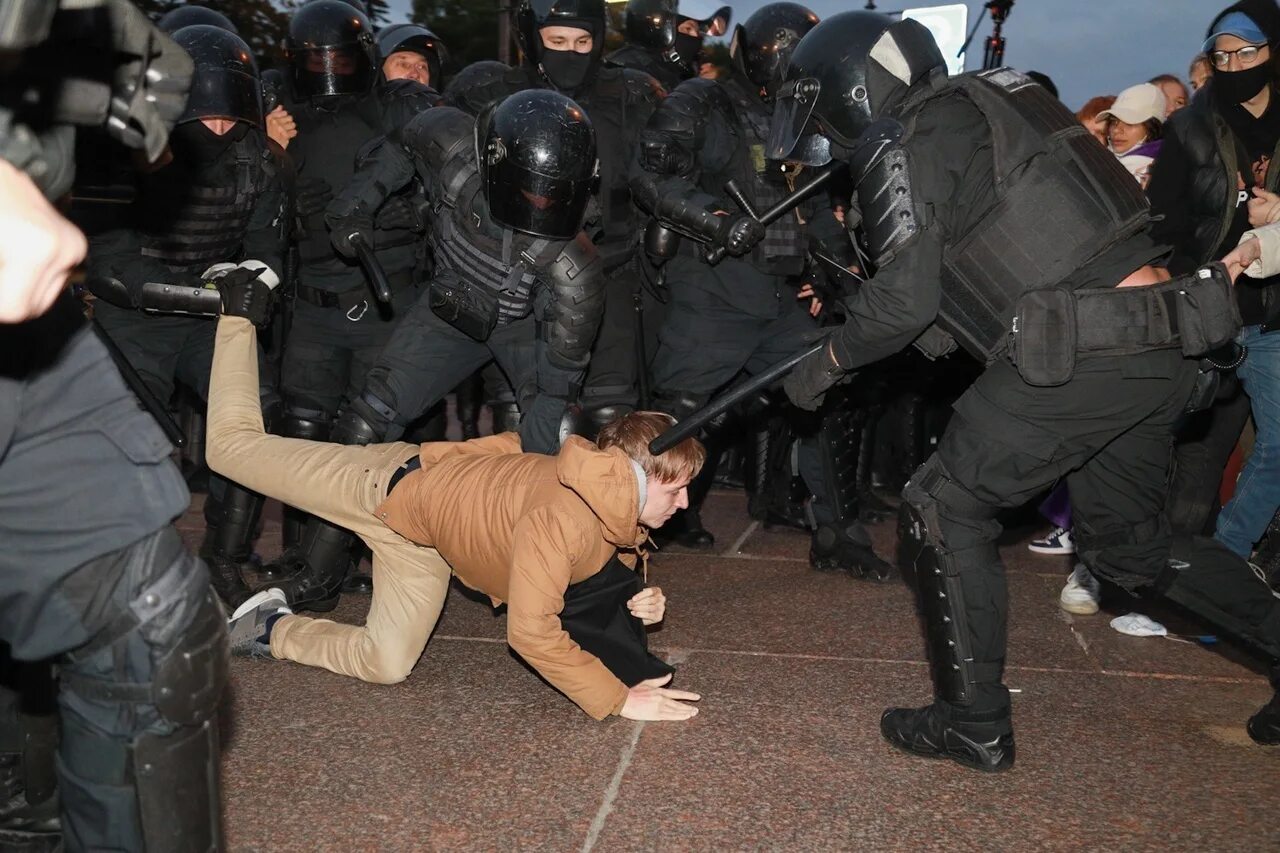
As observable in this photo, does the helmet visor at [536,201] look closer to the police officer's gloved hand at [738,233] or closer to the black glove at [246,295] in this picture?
the police officer's gloved hand at [738,233]

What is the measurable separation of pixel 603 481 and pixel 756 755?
0.83 metres

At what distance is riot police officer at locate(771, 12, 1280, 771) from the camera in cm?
295

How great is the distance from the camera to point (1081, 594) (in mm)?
4586

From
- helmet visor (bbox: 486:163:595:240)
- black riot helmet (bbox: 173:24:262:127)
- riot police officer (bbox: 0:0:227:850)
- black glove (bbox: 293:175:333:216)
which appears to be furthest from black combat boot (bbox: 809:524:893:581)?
riot police officer (bbox: 0:0:227:850)

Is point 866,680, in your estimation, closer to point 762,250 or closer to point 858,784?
point 858,784

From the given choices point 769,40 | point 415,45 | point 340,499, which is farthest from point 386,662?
point 415,45

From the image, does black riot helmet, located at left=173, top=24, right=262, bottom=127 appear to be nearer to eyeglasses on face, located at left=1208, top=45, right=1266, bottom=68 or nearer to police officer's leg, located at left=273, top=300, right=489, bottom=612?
police officer's leg, located at left=273, top=300, right=489, bottom=612

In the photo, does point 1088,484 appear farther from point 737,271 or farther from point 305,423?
point 305,423

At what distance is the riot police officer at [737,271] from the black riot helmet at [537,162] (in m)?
0.78

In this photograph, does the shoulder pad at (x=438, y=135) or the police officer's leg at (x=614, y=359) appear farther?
the police officer's leg at (x=614, y=359)

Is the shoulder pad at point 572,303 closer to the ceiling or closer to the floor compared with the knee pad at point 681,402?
closer to the ceiling

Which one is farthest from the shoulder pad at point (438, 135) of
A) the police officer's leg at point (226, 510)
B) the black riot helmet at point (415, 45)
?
the black riot helmet at point (415, 45)

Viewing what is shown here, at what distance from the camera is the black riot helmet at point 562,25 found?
5246 mm

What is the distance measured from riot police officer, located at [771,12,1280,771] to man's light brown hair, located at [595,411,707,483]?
1.24ft
